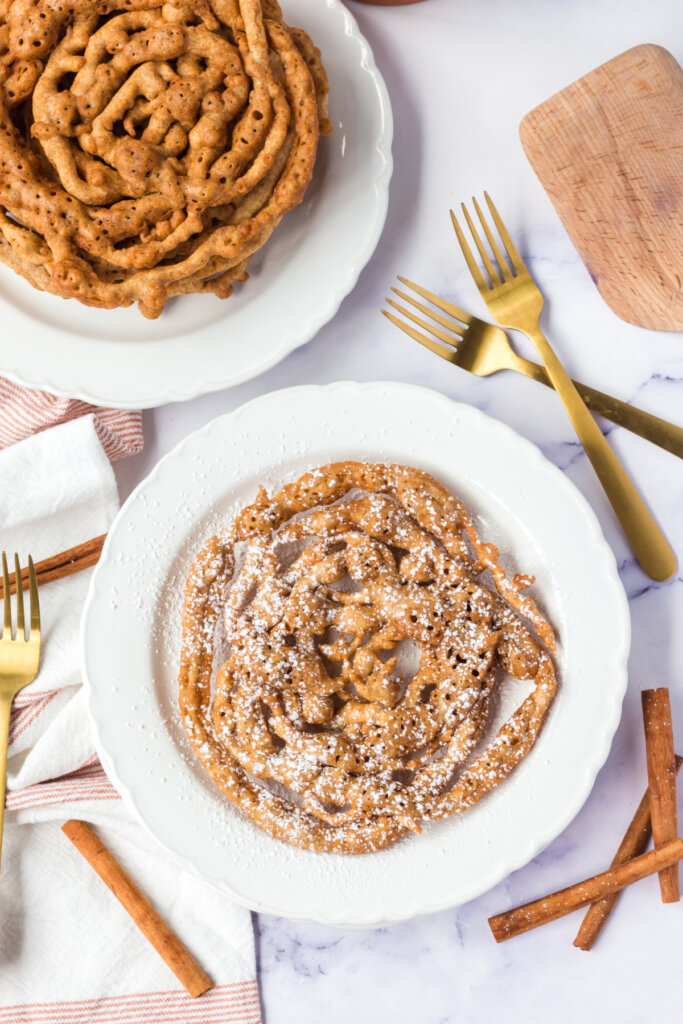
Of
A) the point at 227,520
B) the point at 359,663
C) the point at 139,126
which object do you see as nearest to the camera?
the point at 139,126

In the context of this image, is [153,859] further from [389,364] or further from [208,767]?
[389,364]

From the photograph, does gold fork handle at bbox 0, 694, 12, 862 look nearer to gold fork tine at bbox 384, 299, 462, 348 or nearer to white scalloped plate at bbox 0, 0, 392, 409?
white scalloped plate at bbox 0, 0, 392, 409

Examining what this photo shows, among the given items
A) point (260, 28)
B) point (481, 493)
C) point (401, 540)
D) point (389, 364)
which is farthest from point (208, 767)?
point (260, 28)

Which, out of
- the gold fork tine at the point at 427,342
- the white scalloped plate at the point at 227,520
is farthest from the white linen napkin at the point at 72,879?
the gold fork tine at the point at 427,342

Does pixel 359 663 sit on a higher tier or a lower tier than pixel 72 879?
higher

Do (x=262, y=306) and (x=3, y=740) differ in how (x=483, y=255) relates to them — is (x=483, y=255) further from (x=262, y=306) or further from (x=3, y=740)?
(x=3, y=740)

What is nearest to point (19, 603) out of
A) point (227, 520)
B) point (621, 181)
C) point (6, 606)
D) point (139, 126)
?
point (6, 606)
